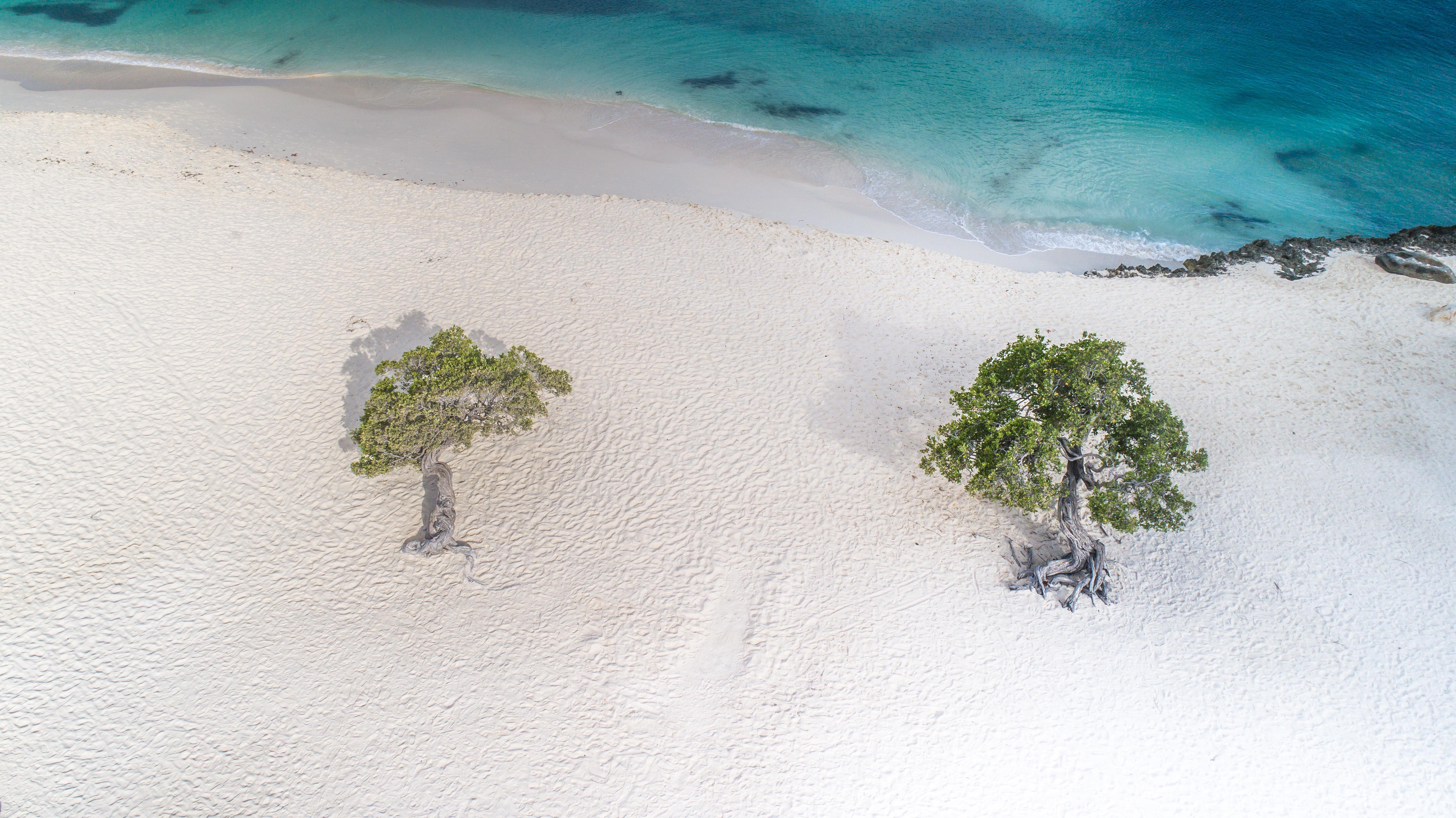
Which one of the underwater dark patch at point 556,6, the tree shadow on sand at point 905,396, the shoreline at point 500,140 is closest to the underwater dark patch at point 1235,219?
the shoreline at point 500,140

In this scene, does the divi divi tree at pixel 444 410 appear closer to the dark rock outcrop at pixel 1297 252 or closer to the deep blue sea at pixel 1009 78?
the deep blue sea at pixel 1009 78

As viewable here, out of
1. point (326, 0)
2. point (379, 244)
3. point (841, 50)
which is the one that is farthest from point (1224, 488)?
point (326, 0)

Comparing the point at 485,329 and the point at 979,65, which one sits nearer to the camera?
the point at 485,329

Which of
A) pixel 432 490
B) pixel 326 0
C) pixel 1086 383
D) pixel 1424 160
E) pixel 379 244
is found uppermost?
pixel 326 0

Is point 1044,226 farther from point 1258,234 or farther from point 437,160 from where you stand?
point 437,160

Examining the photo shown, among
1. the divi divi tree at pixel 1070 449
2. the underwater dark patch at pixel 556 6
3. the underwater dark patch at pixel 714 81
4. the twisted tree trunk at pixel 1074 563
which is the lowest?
the twisted tree trunk at pixel 1074 563
